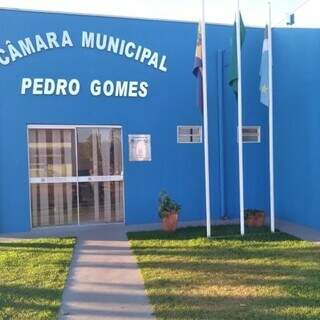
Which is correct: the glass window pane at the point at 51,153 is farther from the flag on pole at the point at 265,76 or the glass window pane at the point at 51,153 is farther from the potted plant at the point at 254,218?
the flag on pole at the point at 265,76

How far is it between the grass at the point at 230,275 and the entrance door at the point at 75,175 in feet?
5.27

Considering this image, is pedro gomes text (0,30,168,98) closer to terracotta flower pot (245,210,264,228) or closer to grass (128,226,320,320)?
grass (128,226,320,320)

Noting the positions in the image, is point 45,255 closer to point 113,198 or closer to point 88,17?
point 113,198

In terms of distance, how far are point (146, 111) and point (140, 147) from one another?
841 mm

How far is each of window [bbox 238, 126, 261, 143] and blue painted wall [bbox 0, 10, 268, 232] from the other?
137mm

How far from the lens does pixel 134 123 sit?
10.9 metres

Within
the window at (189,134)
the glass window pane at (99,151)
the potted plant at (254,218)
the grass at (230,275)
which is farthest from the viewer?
the window at (189,134)

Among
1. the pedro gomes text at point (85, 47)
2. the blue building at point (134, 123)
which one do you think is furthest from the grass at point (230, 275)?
the pedro gomes text at point (85, 47)

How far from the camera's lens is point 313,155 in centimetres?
997

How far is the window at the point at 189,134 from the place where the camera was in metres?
11.2

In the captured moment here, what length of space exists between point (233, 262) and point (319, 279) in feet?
4.54

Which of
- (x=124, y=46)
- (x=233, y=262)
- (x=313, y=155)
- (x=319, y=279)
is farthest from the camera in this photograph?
(x=124, y=46)

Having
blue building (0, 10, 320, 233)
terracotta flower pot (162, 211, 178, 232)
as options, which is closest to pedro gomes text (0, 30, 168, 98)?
blue building (0, 10, 320, 233)

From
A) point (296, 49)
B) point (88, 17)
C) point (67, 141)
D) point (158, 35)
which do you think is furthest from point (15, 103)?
point (296, 49)
